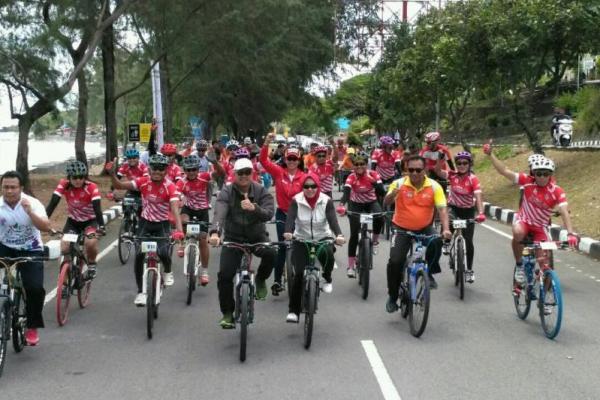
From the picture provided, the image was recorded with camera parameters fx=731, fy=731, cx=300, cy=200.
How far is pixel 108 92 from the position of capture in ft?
86.5

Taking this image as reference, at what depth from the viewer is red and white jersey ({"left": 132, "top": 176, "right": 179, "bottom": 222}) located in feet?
27.9

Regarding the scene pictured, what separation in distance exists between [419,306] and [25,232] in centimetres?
379

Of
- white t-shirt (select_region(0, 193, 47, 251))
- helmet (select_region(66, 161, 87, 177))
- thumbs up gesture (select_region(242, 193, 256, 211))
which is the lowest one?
white t-shirt (select_region(0, 193, 47, 251))

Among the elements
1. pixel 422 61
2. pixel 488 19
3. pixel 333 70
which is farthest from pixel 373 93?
pixel 488 19

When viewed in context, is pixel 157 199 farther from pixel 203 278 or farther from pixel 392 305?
pixel 392 305

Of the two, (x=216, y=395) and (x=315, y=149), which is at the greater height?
(x=315, y=149)

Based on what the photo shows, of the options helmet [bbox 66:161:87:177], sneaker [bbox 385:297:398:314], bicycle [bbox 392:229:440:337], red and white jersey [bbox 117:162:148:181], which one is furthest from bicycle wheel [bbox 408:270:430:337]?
red and white jersey [bbox 117:162:148:181]

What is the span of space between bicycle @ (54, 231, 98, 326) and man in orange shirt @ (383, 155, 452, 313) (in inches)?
129

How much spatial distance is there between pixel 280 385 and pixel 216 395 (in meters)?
0.52

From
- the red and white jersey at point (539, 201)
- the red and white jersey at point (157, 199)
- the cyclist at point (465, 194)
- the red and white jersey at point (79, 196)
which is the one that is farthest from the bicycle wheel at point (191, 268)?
the red and white jersey at point (539, 201)

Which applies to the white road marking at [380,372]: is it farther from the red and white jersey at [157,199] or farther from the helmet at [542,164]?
the red and white jersey at [157,199]

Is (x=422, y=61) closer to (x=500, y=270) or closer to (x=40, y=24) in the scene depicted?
(x=40, y=24)

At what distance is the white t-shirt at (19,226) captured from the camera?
6.63 m

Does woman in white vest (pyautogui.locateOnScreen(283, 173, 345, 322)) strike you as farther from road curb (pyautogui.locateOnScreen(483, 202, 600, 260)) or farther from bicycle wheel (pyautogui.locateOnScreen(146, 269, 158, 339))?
road curb (pyautogui.locateOnScreen(483, 202, 600, 260))
